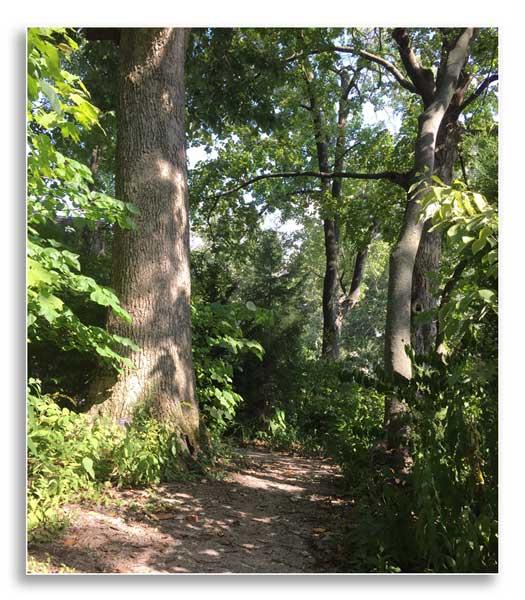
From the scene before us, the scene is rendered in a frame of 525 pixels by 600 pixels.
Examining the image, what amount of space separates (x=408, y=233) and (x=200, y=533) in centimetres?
329

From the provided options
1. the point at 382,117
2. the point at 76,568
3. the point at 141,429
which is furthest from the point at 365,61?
the point at 76,568

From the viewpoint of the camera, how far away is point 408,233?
5160mm

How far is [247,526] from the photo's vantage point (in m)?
3.36

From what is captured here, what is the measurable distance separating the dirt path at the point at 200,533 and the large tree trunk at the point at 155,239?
640mm

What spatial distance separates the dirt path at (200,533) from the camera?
9.24ft

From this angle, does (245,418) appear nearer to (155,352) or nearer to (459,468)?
(155,352)

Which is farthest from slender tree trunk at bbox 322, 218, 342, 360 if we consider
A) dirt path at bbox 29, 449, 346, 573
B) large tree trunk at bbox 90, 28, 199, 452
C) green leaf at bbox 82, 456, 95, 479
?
green leaf at bbox 82, 456, 95, 479

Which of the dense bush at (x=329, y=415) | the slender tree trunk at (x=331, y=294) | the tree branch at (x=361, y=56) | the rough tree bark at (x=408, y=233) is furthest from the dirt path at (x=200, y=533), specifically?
the slender tree trunk at (x=331, y=294)

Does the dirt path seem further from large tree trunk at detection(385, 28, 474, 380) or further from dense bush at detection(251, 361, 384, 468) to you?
large tree trunk at detection(385, 28, 474, 380)

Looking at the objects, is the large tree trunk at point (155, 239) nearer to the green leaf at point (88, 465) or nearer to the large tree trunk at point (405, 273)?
the green leaf at point (88, 465)

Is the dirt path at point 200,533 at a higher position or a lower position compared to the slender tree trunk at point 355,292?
lower

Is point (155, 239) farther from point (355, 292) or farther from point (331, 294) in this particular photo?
point (355, 292)
